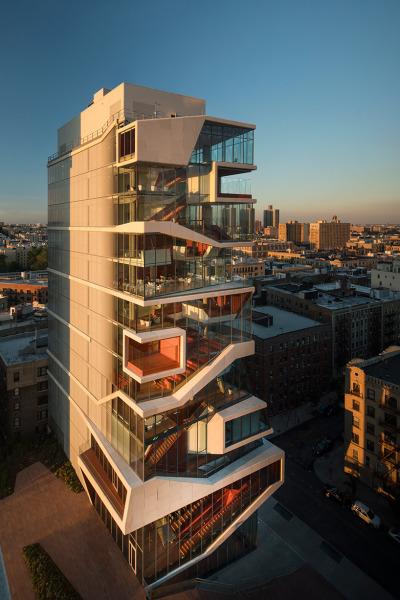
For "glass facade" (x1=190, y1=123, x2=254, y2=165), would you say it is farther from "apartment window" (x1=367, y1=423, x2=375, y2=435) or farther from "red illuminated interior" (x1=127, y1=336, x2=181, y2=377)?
"apartment window" (x1=367, y1=423, x2=375, y2=435)

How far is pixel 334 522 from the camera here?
3481 centimetres

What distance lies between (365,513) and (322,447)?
1105cm

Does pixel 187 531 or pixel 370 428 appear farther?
pixel 370 428

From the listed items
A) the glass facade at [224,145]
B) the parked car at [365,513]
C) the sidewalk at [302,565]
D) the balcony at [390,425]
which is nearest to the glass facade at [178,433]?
the sidewalk at [302,565]

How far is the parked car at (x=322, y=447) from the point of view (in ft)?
149

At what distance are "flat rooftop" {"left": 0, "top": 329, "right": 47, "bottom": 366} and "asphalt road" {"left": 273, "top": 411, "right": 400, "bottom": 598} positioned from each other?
32232mm

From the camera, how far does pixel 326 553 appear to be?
31.0 meters

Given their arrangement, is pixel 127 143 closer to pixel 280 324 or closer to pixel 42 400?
pixel 42 400

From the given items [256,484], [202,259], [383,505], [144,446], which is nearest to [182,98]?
[202,259]

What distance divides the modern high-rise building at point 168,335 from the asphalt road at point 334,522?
809 cm

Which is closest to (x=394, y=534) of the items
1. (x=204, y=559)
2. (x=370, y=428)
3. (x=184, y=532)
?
(x=370, y=428)

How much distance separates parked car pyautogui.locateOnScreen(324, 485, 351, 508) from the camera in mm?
36906

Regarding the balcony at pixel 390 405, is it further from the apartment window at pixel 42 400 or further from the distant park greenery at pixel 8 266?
the distant park greenery at pixel 8 266

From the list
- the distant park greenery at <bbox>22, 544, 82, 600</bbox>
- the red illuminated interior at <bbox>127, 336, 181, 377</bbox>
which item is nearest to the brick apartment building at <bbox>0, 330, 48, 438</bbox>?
the distant park greenery at <bbox>22, 544, 82, 600</bbox>
